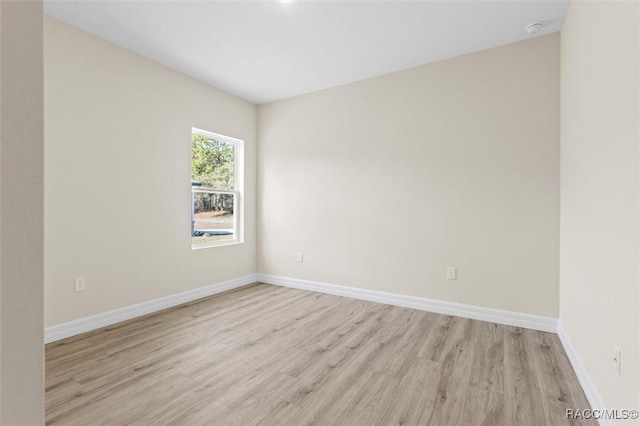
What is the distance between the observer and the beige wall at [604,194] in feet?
4.37

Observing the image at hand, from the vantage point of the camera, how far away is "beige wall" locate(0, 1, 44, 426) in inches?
24.0

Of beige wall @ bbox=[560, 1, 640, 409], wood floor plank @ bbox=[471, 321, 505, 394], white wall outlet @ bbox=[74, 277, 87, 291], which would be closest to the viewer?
beige wall @ bbox=[560, 1, 640, 409]

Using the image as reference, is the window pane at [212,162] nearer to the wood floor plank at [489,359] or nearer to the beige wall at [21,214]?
the beige wall at [21,214]

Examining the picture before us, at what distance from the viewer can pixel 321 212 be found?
4.20m

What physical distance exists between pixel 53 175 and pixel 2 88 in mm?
2581

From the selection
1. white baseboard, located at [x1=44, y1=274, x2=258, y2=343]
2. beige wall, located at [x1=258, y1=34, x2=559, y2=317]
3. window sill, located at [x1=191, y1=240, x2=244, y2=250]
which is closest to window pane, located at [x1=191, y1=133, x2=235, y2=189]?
beige wall, located at [x1=258, y1=34, x2=559, y2=317]

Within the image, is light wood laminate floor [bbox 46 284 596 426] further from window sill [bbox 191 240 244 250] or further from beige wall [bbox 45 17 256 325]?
window sill [bbox 191 240 244 250]

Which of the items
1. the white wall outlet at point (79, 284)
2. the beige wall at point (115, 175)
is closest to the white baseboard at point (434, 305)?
the beige wall at point (115, 175)

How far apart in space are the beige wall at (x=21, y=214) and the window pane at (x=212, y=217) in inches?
132

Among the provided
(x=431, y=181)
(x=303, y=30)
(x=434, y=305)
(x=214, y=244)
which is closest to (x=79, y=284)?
(x=214, y=244)

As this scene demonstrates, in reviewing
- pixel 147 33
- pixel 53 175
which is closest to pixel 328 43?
pixel 147 33

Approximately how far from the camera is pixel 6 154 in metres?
0.61

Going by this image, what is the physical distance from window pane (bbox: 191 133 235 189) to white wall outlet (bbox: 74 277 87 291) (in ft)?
5.23

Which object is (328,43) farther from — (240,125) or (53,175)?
(53,175)
